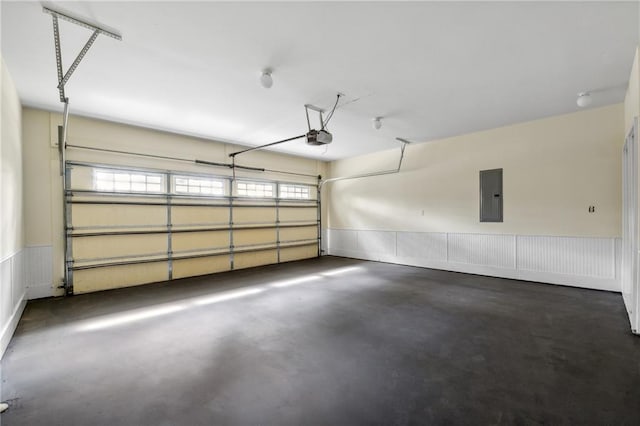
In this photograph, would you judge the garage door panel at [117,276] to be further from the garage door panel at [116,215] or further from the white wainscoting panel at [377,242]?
the white wainscoting panel at [377,242]

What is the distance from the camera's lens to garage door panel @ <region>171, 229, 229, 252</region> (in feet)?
19.5

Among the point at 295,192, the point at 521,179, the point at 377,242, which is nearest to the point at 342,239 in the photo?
the point at 377,242

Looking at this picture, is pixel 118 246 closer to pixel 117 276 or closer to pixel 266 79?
pixel 117 276

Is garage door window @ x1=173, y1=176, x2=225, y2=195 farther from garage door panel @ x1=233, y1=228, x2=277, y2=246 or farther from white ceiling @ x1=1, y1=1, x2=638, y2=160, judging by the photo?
white ceiling @ x1=1, y1=1, x2=638, y2=160

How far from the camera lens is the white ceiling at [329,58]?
237 centimetres

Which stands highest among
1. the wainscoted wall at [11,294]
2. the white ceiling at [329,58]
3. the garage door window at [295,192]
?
the white ceiling at [329,58]

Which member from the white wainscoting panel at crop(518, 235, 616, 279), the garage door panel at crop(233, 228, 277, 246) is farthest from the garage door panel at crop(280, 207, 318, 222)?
the white wainscoting panel at crop(518, 235, 616, 279)

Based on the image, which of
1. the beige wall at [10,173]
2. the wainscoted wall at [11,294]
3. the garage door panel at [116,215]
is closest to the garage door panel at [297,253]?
the garage door panel at [116,215]

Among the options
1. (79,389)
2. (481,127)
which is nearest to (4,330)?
(79,389)

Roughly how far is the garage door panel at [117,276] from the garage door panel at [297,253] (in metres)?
3.02

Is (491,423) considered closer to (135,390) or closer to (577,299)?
(135,390)

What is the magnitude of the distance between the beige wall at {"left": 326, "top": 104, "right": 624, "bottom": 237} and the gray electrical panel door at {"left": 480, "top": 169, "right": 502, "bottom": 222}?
10 centimetres

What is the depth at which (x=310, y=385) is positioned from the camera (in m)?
2.15

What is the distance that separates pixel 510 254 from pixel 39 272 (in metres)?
8.16
